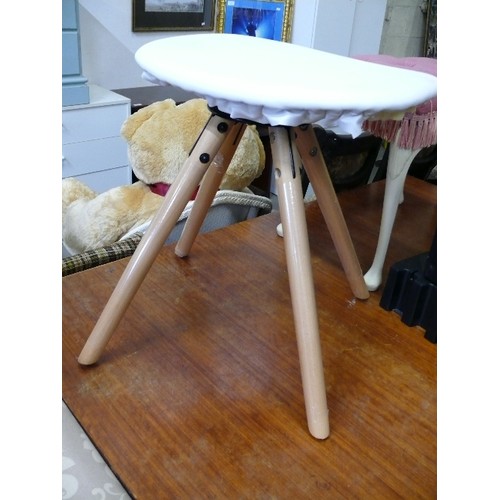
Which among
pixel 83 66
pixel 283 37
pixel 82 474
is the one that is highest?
pixel 283 37

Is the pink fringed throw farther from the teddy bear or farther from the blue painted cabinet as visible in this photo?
the blue painted cabinet

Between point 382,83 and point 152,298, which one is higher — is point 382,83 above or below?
above

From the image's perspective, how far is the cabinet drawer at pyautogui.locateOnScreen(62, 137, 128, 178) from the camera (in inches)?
62.0

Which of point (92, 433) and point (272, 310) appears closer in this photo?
point (92, 433)

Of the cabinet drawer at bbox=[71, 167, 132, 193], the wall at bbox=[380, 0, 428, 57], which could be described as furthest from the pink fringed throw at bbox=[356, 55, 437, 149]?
the wall at bbox=[380, 0, 428, 57]

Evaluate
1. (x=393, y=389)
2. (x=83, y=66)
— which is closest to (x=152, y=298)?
(x=393, y=389)

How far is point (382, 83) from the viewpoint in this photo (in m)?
0.49

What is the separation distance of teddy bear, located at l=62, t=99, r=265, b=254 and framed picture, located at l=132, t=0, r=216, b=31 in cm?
99

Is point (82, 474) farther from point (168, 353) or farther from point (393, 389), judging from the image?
point (393, 389)

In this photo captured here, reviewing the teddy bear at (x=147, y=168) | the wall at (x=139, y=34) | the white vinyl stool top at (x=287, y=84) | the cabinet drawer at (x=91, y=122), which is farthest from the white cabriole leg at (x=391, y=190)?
the wall at (x=139, y=34)

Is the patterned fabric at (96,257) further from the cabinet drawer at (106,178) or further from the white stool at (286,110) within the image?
the cabinet drawer at (106,178)

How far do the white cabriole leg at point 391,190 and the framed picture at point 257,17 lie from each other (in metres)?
1.50

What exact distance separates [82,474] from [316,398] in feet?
0.80

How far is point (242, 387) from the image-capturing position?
0.59m
